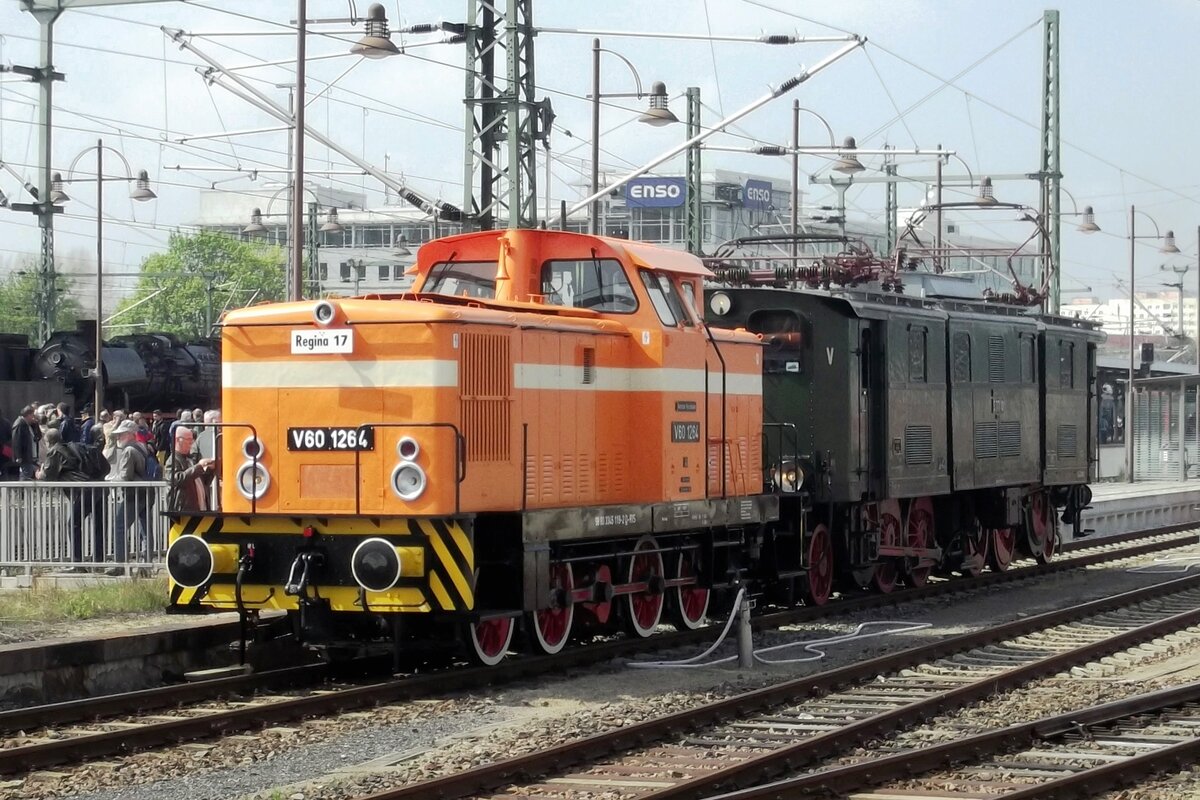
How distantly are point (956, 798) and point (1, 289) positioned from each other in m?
122

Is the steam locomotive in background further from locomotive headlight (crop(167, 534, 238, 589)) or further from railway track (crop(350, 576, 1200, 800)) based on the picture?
railway track (crop(350, 576, 1200, 800))

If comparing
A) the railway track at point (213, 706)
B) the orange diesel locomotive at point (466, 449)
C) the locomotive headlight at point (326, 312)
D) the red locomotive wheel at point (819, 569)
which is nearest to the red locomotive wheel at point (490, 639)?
the orange diesel locomotive at point (466, 449)

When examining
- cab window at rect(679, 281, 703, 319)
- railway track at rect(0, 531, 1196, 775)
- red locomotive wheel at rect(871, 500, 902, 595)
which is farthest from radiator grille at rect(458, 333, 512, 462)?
red locomotive wheel at rect(871, 500, 902, 595)

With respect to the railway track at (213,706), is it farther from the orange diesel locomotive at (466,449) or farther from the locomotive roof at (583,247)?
the locomotive roof at (583,247)

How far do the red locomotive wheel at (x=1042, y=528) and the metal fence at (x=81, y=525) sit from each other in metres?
12.4

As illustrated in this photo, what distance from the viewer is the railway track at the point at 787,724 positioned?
29.9ft

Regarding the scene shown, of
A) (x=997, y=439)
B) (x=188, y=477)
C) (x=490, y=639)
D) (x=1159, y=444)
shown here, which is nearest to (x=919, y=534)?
(x=997, y=439)

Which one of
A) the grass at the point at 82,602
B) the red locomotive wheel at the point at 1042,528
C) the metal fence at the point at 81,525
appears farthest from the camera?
the red locomotive wheel at the point at 1042,528

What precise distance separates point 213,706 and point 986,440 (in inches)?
509

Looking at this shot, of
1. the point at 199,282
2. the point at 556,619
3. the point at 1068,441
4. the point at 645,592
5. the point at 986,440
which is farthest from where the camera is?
the point at 199,282

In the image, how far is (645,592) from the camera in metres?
15.0

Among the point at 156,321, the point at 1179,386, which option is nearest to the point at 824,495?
the point at 1179,386

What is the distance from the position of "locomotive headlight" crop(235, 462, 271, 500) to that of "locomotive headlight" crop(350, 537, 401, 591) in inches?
46.1

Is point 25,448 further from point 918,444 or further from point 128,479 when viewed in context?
point 918,444
